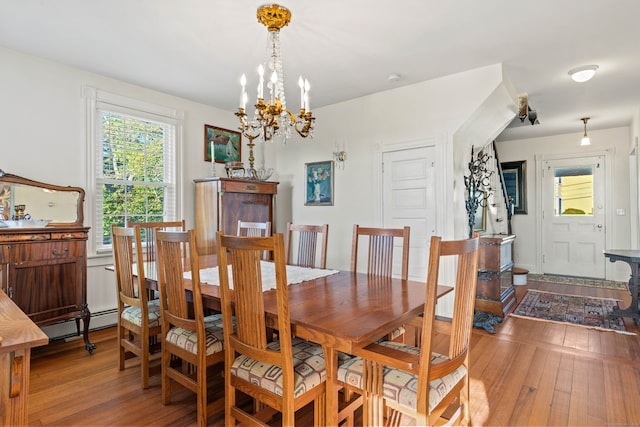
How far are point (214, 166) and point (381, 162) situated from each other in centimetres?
215

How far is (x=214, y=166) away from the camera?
178 inches

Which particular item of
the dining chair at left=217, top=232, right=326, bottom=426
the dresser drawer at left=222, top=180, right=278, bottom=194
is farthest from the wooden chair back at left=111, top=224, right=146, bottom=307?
the dresser drawer at left=222, top=180, right=278, bottom=194

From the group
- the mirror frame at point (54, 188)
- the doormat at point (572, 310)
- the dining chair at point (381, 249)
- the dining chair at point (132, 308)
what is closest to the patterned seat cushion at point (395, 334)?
the dining chair at point (381, 249)

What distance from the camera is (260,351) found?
5.05 feet

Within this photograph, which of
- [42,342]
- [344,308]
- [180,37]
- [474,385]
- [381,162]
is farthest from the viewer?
[381,162]

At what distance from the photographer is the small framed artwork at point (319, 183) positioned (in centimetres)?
466

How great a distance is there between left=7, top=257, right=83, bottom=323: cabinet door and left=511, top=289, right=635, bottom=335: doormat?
441 cm

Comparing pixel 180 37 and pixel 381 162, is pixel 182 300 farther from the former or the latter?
pixel 381 162

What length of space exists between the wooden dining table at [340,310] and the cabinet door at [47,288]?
3.74 ft

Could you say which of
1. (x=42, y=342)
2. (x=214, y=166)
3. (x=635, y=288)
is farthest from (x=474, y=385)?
(x=214, y=166)

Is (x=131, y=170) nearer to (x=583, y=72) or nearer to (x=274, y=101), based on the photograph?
(x=274, y=101)

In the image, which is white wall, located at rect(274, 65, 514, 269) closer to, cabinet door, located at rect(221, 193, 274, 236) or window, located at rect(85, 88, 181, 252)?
cabinet door, located at rect(221, 193, 274, 236)

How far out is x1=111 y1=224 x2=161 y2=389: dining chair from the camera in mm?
2248

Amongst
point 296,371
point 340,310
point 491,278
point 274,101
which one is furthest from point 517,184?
point 296,371
